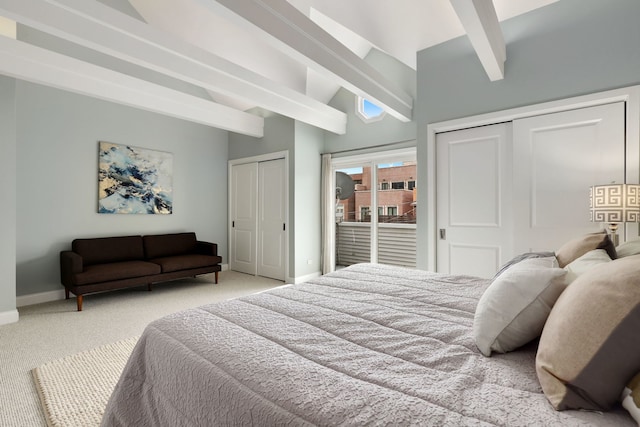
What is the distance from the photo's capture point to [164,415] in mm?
1151

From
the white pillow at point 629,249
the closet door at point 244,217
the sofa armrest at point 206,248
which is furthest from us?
the closet door at point 244,217

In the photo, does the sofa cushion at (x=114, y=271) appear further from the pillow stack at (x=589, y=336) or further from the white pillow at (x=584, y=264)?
the white pillow at (x=584, y=264)

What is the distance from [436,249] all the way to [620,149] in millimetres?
1740

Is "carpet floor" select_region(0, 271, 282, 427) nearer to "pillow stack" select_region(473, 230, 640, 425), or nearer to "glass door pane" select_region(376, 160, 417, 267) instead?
"glass door pane" select_region(376, 160, 417, 267)

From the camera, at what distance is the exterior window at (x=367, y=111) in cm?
478

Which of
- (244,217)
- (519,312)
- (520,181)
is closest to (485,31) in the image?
(520,181)

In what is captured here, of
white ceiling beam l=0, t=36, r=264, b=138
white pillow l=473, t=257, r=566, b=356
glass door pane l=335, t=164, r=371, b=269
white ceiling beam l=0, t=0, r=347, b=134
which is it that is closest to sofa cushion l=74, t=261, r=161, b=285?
white ceiling beam l=0, t=36, r=264, b=138

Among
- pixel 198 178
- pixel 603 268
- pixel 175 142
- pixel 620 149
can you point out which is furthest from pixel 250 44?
pixel 603 268

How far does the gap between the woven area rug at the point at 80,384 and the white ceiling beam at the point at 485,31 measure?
3.30 metres

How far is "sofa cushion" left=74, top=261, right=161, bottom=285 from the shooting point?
3.49m

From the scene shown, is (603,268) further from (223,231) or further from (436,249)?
(223,231)

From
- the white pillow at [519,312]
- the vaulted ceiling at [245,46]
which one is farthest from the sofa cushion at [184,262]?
the white pillow at [519,312]

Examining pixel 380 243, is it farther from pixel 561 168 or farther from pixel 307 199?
pixel 561 168

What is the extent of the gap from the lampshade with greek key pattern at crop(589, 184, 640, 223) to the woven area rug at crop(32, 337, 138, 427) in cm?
336
